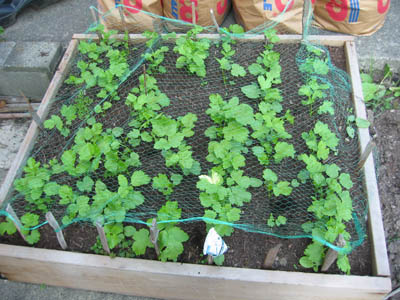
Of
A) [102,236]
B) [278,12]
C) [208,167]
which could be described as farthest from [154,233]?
[278,12]

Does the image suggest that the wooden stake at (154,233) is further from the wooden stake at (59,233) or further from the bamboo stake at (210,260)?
the wooden stake at (59,233)

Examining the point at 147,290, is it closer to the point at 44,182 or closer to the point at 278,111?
the point at 44,182

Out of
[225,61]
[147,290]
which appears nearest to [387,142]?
[225,61]

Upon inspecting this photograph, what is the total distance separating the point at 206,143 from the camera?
224 centimetres

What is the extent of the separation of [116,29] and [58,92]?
0.74m

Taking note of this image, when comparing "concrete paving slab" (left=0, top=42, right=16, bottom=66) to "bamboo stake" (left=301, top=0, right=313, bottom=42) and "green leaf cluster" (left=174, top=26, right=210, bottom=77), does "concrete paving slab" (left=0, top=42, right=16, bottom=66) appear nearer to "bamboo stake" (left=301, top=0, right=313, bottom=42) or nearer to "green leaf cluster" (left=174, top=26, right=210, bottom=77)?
"green leaf cluster" (left=174, top=26, right=210, bottom=77)

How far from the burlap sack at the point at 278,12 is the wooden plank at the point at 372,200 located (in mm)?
523

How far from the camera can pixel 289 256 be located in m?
1.86

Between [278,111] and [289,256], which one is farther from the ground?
[278,111]

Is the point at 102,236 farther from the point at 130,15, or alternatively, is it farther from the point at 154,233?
the point at 130,15

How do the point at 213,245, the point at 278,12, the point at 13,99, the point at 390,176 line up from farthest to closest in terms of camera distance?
1. the point at 13,99
2. the point at 278,12
3. the point at 390,176
4. the point at 213,245

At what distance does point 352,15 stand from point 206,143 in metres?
1.64

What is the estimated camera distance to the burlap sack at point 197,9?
2831 millimetres

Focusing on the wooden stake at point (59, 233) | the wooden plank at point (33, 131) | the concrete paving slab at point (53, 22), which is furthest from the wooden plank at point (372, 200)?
the concrete paving slab at point (53, 22)
